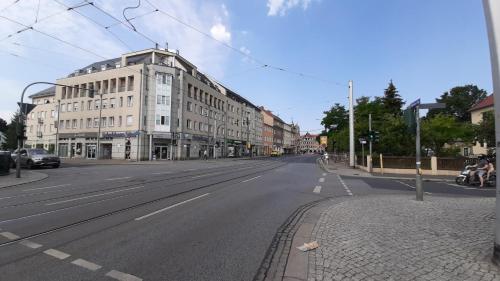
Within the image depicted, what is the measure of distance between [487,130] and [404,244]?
31971mm

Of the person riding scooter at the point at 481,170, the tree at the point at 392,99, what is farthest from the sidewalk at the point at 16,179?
the tree at the point at 392,99

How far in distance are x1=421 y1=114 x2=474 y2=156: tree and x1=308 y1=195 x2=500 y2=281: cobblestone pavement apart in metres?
23.5

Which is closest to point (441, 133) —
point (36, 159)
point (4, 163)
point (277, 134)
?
point (4, 163)

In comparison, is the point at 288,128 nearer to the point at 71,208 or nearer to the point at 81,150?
the point at 81,150

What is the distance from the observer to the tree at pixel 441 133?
29.6 meters

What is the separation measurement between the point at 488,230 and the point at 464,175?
14.4 meters

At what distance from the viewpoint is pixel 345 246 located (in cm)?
523

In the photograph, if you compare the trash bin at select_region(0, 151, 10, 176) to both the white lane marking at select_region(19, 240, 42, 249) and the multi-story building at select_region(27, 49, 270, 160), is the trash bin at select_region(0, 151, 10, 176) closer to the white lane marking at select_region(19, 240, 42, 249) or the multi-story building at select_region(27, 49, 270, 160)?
the white lane marking at select_region(19, 240, 42, 249)

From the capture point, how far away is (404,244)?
209 inches

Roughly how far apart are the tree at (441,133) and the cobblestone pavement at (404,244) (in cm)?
2351

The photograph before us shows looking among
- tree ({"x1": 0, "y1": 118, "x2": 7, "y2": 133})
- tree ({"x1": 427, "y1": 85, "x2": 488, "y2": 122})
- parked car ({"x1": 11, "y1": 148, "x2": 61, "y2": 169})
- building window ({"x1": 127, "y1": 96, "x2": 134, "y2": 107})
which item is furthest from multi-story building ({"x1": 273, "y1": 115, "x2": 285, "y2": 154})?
parked car ({"x1": 11, "y1": 148, "x2": 61, "y2": 169})

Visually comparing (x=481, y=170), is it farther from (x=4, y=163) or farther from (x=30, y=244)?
(x=4, y=163)

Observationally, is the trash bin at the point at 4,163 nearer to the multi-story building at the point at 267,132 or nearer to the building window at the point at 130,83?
the building window at the point at 130,83

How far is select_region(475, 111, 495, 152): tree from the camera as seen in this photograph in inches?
1183
